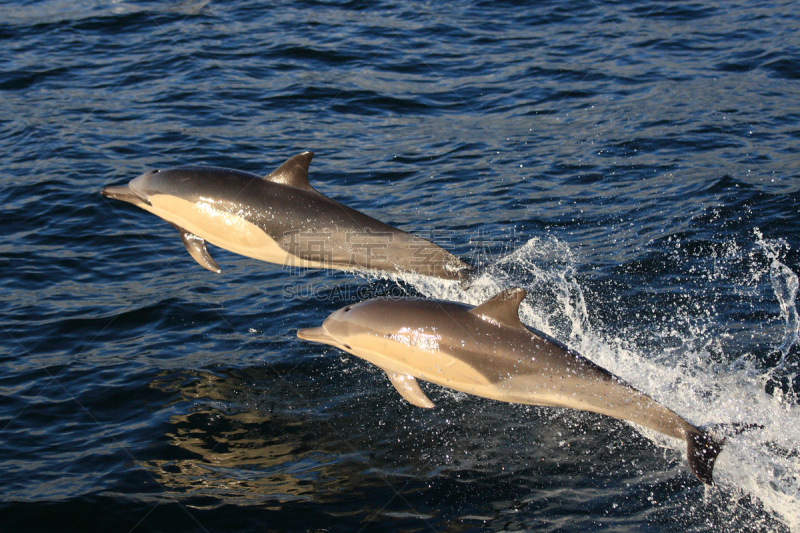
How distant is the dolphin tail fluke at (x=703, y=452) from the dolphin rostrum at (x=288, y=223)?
246 centimetres

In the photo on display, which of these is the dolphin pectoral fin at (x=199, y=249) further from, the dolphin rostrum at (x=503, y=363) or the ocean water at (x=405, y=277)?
the dolphin rostrum at (x=503, y=363)

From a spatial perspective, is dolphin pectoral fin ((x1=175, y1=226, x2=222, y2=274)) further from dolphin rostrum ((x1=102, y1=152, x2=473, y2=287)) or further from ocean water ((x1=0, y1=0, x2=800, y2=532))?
ocean water ((x1=0, y1=0, x2=800, y2=532))

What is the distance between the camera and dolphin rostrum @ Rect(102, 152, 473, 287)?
22.9 ft

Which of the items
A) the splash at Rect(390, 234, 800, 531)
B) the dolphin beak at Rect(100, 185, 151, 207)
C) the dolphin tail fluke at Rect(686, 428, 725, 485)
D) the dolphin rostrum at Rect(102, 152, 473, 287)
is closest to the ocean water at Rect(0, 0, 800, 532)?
the splash at Rect(390, 234, 800, 531)

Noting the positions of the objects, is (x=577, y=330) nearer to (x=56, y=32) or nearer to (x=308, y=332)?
(x=308, y=332)

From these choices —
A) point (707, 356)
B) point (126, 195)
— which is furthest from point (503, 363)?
point (126, 195)

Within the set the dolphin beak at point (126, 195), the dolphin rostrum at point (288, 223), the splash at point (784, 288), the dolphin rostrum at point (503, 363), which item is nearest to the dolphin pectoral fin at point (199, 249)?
the dolphin rostrum at point (288, 223)

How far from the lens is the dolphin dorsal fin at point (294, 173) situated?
7105 millimetres

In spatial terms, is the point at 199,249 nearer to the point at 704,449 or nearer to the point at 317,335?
the point at 317,335

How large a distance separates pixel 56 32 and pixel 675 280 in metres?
17.1

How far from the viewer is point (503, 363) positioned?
5.68 metres

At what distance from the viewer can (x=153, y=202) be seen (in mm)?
7699

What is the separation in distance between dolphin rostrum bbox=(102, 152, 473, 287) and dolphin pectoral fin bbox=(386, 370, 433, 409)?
1.10 m

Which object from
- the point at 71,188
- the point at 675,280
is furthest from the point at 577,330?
the point at 71,188
